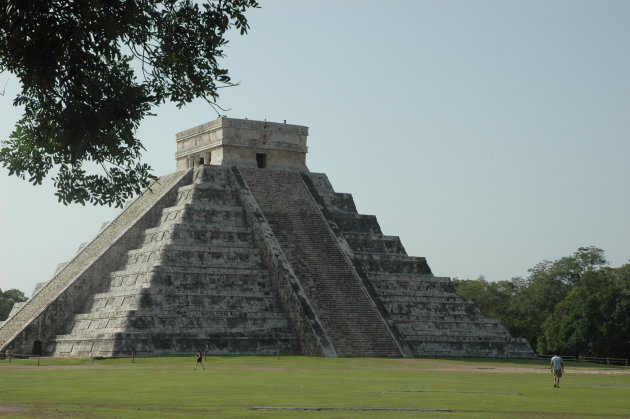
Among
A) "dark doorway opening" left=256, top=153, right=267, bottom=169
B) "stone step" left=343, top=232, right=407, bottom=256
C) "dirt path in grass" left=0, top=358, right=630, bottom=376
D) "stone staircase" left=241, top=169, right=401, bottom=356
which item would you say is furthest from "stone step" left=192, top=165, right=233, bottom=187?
"dirt path in grass" left=0, top=358, right=630, bottom=376

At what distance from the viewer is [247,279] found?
42594mm

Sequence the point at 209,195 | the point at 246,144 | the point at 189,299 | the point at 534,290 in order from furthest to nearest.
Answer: the point at 534,290 → the point at 246,144 → the point at 209,195 → the point at 189,299

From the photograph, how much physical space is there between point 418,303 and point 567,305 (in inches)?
802

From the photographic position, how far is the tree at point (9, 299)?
77.8 metres

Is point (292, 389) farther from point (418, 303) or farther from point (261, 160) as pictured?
point (261, 160)

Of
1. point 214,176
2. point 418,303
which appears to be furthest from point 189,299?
point 418,303

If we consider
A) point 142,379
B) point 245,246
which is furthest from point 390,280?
point 142,379

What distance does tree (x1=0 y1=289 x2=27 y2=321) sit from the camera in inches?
3063

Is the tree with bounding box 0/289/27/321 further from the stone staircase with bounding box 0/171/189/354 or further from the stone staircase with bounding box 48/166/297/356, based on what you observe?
the stone staircase with bounding box 48/166/297/356

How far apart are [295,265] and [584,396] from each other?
21.9 metres

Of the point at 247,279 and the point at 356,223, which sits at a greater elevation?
the point at 356,223

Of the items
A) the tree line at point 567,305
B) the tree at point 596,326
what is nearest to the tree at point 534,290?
the tree line at point 567,305

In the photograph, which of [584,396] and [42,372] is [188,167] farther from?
[584,396]

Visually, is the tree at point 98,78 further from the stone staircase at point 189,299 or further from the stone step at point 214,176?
the stone step at point 214,176
